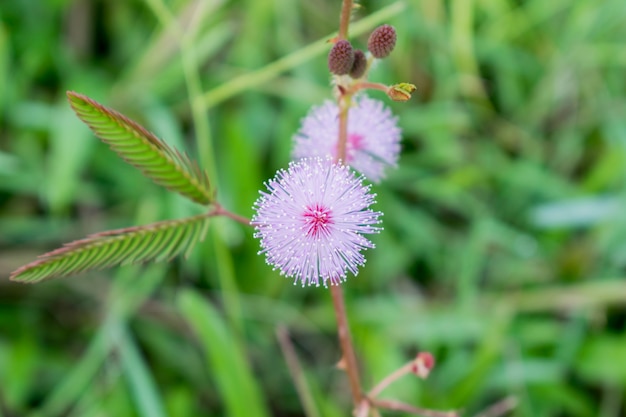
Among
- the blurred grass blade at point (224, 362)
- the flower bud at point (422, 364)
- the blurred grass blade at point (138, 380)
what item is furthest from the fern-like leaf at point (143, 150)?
the blurred grass blade at point (138, 380)

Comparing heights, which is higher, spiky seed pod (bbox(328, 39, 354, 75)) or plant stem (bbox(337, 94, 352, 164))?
spiky seed pod (bbox(328, 39, 354, 75))

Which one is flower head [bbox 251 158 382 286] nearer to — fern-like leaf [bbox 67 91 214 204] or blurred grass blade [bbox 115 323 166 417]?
fern-like leaf [bbox 67 91 214 204]

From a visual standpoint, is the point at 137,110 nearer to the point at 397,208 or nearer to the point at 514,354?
the point at 397,208

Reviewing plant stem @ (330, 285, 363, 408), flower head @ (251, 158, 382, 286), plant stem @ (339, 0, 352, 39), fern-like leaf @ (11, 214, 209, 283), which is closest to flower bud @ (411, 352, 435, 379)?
plant stem @ (330, 285, 363, 408)

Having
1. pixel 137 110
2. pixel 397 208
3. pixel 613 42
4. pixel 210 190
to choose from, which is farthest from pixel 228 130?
pixel 613 42

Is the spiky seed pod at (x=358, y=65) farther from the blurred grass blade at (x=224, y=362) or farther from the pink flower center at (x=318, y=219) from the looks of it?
the blurred grass blade at (x=224, y=362)

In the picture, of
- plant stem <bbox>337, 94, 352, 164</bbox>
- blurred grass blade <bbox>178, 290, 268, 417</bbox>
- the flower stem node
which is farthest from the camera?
blurred grass blade <bbox>178, 290, 268, 417</bbox>
